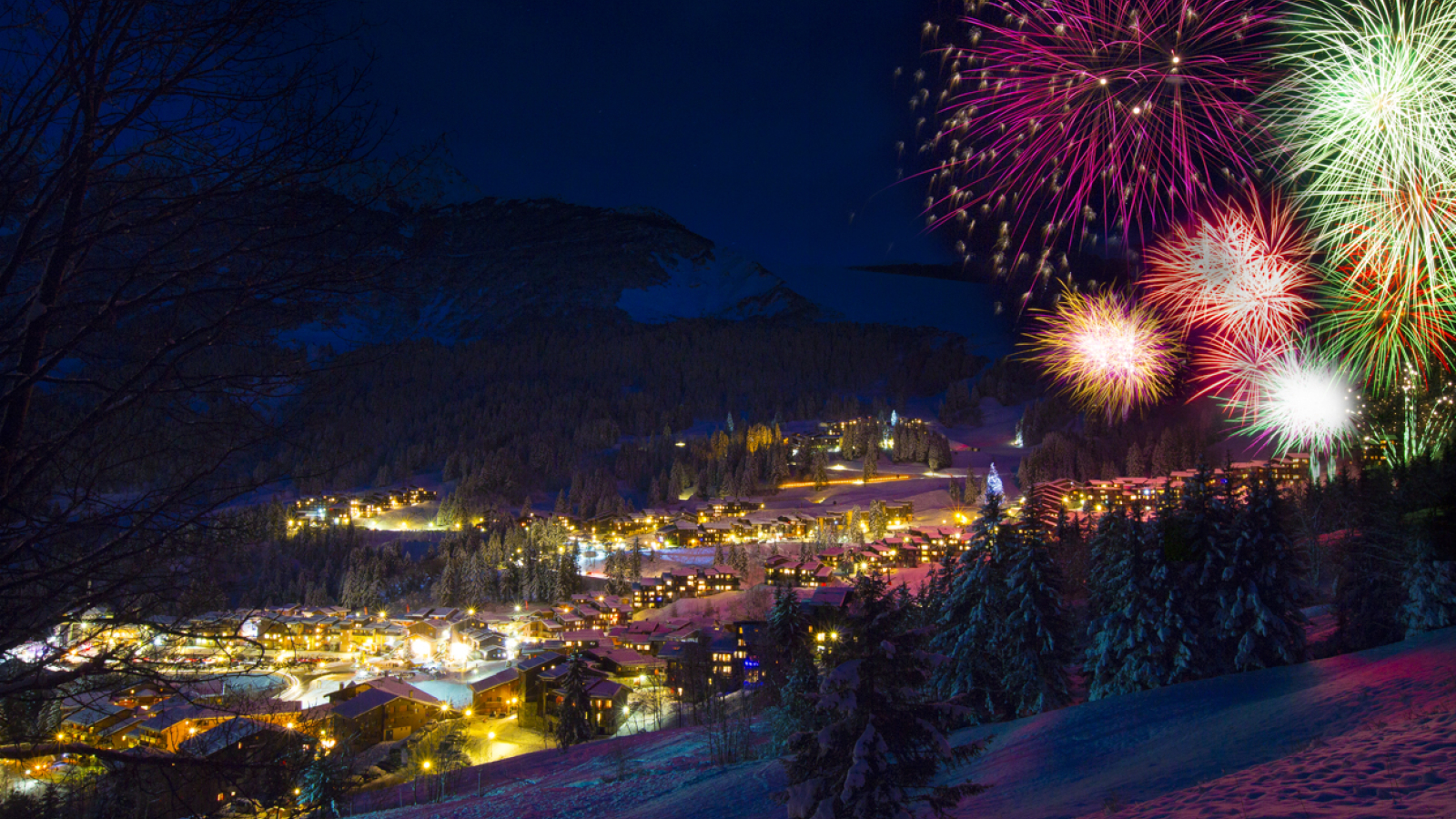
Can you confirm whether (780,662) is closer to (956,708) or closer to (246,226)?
(956,708)

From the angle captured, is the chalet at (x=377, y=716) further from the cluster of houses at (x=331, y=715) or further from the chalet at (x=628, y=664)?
the chalet at (x=628, y=664)

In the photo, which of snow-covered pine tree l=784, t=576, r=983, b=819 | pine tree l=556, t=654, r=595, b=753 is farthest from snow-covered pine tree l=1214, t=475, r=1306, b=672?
pine tree l=556, t=654, r=595, b=753

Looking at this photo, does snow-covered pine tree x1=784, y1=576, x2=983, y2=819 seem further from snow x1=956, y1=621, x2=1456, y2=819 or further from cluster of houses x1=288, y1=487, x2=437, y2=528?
cluster of houses x1=288, y1=487, x2=437, y2=528

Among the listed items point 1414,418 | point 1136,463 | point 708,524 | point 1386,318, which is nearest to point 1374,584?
point 1414,418

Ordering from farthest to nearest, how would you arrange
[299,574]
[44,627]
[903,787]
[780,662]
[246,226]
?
1. [299,574]
2. [780,662]
3. [903,787]
4. [246,226]
5. [44,627]

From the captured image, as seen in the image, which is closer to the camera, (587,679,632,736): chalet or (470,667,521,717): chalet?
(587,679,632,736): chalet

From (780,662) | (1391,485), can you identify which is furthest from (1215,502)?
(780,662)

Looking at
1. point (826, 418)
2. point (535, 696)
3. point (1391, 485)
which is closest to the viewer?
point (1391, 485)
